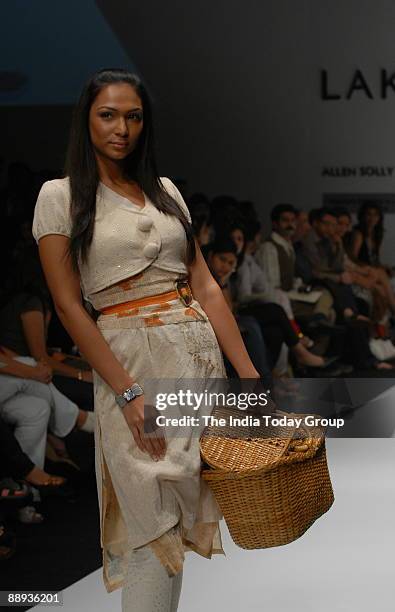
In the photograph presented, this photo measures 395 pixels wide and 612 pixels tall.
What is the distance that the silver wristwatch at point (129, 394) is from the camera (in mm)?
2160

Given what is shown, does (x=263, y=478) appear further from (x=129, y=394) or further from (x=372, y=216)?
(x=372, y=216)

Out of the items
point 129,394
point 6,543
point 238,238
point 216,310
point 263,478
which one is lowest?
point 6,543

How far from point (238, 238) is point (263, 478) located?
4029 millimetres

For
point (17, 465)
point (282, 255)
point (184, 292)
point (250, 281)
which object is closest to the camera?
point (184, 292)

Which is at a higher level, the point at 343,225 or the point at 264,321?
the point at 343,225

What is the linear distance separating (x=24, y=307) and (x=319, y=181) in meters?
2.77

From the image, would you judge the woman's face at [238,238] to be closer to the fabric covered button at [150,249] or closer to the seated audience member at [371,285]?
the seated audience member at [371,285]

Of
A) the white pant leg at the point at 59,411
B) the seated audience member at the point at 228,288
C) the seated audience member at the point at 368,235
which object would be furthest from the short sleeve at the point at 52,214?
the seated audience member at the point at 368,235

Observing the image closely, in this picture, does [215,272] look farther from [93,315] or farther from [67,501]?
[93,315]

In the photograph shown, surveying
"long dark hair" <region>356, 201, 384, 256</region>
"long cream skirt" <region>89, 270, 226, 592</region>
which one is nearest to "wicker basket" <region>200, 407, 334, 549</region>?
"long cream skirt" <region>89, 270, 226, 592</region>

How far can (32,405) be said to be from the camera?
4148mm

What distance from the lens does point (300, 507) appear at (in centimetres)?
219

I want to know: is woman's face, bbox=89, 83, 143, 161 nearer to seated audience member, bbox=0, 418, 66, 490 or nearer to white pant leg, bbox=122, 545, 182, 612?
white pant leg, bbox=122, 545, 182, 612

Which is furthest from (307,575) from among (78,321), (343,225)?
(343,225)
